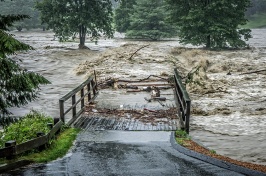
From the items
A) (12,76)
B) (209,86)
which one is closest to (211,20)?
(209,86)

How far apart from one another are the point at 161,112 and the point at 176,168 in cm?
585

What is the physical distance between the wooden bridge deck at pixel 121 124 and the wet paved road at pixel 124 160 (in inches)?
34.9

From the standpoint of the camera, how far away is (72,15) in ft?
153

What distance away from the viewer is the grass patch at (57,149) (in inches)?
314

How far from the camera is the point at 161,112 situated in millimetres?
13258

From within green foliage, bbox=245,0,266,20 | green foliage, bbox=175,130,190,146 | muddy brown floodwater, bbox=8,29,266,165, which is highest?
green foliage, bbox=245,0,266,20

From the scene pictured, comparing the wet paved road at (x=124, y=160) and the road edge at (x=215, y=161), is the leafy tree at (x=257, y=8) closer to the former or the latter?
the wet paved road at (x=124, y=160)

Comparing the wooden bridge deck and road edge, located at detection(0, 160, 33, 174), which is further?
the wooden bridge deck

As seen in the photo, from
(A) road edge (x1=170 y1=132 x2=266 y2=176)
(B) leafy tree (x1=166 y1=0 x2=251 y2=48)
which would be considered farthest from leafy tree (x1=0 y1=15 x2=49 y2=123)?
(B) leafy tree (x1=166 y1=0 x2=251 y2=48)

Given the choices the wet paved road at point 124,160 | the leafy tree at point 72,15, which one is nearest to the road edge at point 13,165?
the wet paved road at point 124,160

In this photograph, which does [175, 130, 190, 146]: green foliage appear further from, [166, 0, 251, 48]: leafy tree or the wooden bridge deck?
[166, 0, 251, 48]: leafy tree

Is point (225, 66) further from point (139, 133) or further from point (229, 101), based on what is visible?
point (139, 133)

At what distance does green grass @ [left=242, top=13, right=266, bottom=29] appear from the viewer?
109 metres

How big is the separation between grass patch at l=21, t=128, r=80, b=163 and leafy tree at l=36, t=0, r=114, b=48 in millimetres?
37565
